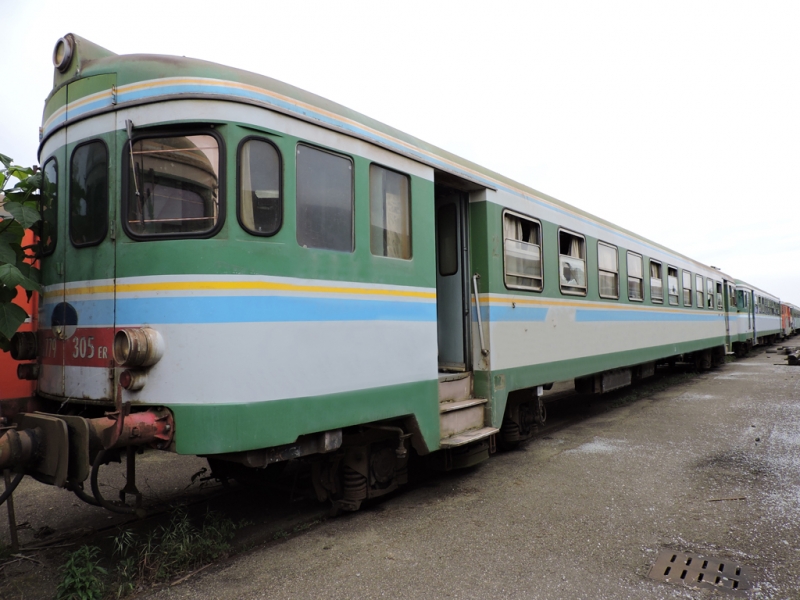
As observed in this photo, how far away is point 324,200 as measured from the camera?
4004 millimetres

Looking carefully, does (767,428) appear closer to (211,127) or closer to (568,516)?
(568,516)

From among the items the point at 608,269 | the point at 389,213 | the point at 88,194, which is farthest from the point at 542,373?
the point at 88,194

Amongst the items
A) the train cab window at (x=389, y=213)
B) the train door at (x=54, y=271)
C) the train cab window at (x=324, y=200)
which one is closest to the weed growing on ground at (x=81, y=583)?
the train door at (x=54, y=271)

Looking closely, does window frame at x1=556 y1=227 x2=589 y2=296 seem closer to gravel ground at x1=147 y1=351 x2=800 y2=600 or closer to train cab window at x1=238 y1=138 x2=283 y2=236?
gravel ground at x1=147 y1=351 x2=800 y2=600

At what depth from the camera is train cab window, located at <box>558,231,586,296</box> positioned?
729 cm

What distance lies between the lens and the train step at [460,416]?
5.07 meters

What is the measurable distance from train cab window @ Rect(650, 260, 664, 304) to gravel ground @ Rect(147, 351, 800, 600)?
14.1ft

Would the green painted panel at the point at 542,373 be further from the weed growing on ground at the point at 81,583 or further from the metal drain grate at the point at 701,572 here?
the weed growing on ground at the point at 81,583

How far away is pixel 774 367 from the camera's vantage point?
54.1 feet

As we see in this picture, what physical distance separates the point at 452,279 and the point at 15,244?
4.06 meters

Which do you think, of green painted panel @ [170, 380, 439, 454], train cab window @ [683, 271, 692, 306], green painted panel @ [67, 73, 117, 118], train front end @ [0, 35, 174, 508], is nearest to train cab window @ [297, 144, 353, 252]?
green painted panel @ [170, 380, 439, 454]

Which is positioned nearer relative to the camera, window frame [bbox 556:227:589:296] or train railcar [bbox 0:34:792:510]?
train railcar [bbox 0:34:792:510]

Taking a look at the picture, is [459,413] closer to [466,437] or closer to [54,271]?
[466,437]

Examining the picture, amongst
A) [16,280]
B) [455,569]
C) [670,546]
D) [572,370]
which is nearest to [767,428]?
[572,370]
